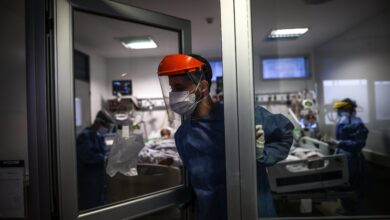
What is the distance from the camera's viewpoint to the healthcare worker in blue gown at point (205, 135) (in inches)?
50.9

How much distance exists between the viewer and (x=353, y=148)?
124 inches

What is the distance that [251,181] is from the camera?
112 cm

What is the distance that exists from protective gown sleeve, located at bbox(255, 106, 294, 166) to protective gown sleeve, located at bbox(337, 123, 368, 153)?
7.50 feet

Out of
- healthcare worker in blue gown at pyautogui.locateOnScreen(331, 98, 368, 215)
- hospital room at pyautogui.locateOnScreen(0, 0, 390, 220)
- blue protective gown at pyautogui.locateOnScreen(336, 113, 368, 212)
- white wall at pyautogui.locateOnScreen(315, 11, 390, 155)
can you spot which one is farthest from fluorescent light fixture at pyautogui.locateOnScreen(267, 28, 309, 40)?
blue protective gown at pyautogui.locateOnScreen(336, 113, 368, 212)

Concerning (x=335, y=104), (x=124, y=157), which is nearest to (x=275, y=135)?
(x=124, y=157)

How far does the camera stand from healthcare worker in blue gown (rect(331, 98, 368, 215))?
119 inches

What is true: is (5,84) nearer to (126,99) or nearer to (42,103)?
(42,103)

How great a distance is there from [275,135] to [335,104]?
2.67 meters

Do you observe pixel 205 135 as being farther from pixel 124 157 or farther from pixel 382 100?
pixel 382 100

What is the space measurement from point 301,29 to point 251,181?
277 centimetres

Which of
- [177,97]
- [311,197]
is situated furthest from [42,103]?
[311,197]

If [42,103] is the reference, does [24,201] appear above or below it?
below

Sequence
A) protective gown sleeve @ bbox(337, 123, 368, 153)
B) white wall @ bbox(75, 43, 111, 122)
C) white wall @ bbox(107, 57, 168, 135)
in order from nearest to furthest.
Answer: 1. white wall @ bbox(107, 57, 168, 135)
2. protective gown sleeve @ bbox(337, 123, 368, 153)
3. white wall @ bbox(75, 43, 111, 122)

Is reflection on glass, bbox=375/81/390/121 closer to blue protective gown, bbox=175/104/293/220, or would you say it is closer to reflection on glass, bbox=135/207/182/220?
blue protective gown, bbox=175/104/293/220
